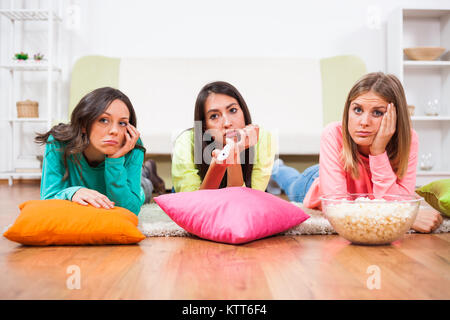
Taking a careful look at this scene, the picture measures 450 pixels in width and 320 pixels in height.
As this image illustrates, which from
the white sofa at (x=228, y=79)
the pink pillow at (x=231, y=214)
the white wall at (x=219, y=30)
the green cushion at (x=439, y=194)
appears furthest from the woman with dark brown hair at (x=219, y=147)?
the white wall at (x=219, y=30)

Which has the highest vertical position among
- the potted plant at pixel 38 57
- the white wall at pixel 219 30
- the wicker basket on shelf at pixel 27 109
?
the white wall at pixel 219 30

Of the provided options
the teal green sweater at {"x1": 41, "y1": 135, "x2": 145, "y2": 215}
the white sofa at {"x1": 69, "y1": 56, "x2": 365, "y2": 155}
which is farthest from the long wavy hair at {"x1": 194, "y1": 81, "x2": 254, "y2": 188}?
the white sofa at {"x1": 69, "y1": 56, "x2": 365, "y2": 155}

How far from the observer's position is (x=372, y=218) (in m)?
1.07

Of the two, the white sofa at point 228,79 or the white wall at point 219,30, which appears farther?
the white wall at point 219,30

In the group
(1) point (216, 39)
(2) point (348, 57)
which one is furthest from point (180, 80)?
(2) point (348, 57)

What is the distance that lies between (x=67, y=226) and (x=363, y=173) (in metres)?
1.05

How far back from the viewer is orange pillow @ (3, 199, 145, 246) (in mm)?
1101

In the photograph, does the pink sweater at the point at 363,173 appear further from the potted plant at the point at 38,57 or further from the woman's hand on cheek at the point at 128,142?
the potted plant at the point at 38,57

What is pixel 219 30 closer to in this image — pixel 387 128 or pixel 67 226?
pixel 387 128

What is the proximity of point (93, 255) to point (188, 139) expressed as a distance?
2.62 ft

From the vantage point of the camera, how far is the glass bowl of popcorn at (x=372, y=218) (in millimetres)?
1065

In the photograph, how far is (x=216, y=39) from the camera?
12.7ft

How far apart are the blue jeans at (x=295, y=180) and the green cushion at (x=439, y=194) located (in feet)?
1.70
